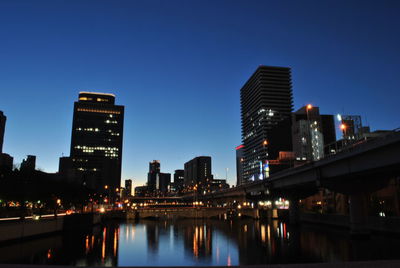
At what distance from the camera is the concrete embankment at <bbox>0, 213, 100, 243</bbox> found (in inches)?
1603

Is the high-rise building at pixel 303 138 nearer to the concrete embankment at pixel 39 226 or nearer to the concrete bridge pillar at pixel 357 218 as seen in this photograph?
the concrete bridge pillar at pixel 357 218

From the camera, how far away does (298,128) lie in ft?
631

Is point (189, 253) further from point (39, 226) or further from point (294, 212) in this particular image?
point (294, 212)

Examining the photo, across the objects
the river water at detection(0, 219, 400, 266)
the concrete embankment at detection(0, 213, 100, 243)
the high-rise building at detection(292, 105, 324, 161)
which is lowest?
the river water at detection(0, 219, 400, 266)

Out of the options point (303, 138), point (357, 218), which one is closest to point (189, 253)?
point (357, 218)

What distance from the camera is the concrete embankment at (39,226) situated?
40.7 metres

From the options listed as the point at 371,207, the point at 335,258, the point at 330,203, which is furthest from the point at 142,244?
the point at 330,203

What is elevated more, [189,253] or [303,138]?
[303,138]

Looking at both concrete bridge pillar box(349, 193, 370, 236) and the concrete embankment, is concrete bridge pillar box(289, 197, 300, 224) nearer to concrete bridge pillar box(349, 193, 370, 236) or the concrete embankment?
concrete bridge pillar box(349, 193, 370, 236)

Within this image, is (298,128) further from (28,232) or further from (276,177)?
(28,232)

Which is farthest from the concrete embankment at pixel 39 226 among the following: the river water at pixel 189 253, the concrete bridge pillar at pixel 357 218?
the concrete bridge pillar at pixel 357 218

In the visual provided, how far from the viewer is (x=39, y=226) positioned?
49.6 meters

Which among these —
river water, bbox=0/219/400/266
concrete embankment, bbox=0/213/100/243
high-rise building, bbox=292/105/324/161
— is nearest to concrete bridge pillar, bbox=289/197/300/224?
river water, bbox=0/219/400/266

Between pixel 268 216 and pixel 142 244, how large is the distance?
2787 inches
